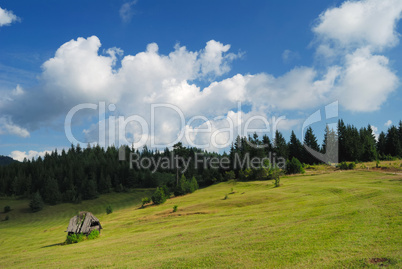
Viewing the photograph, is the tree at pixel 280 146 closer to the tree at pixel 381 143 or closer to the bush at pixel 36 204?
the tree at pixel 381 143

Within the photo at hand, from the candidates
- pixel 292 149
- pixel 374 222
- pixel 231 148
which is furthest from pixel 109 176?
pixel 374 222

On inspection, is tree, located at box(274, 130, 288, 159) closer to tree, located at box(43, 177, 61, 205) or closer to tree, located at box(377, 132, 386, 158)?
tree, located at box(377, 132, 386, 158)

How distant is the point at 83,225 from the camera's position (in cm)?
3556

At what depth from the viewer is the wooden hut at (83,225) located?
35.0 m

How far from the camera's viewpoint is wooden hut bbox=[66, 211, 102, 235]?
35.0 m

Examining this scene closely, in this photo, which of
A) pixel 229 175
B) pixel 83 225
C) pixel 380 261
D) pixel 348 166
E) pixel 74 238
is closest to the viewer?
pixel 380 261

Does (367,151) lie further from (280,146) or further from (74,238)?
(74,238)

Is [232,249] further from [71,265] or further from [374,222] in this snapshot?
[71,265]

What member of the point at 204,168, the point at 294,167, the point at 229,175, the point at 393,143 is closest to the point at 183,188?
the point at 229,175

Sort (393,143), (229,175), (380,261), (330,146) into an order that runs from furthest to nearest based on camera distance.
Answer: (330,146) → (393,143) → (229,175) → (380,261)

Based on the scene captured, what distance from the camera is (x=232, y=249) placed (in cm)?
1498

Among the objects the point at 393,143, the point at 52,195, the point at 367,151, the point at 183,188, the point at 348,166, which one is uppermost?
→ the point at 393,143

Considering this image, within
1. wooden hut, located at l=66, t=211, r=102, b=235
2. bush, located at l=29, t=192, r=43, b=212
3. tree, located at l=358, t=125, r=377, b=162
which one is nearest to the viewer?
wooden hut, located at l=66, t=211, r=102, b=235

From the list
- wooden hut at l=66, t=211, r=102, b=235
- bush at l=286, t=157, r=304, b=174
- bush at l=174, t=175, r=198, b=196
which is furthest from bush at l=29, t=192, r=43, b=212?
bush at l=286, t=157, r=304, b=174
